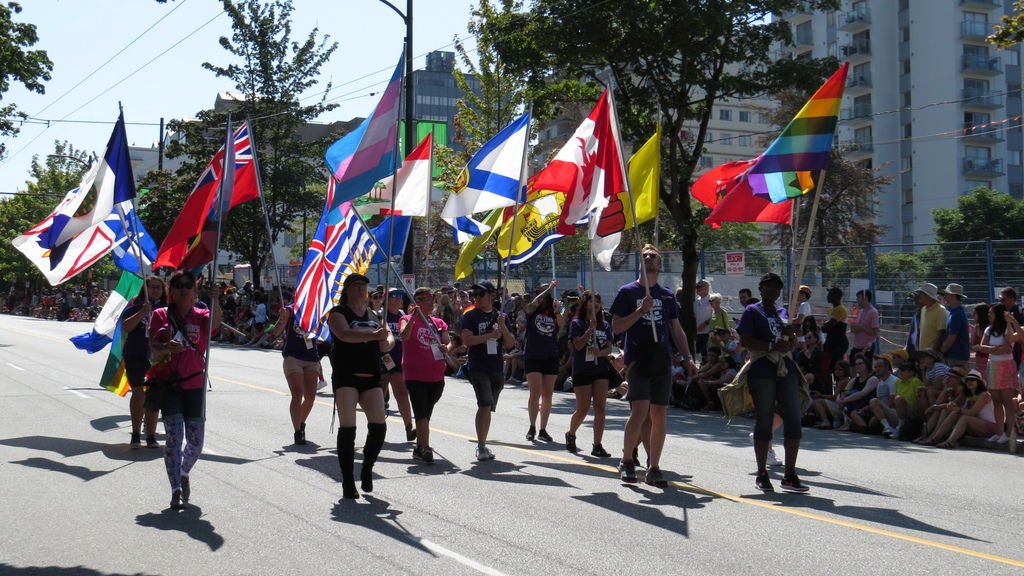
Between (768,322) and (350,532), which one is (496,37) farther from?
(350,532)

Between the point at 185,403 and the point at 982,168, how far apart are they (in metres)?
62.9

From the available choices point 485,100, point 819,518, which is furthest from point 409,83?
point 819,518

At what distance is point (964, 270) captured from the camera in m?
18.0

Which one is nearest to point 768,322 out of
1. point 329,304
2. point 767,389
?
point 767,389

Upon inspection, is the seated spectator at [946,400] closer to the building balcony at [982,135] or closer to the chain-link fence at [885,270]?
the chain-link fence at [885,270]

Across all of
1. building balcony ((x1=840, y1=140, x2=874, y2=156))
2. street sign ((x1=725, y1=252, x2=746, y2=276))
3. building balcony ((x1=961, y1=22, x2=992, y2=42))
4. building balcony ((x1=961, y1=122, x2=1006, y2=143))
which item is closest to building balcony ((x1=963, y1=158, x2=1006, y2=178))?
building balcony ((x1=961, y1=122, x2=1006, y2=143))

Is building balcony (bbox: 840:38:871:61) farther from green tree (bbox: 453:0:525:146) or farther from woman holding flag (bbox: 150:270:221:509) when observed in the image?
woman holding flag (bbox: 150:270:221:509)

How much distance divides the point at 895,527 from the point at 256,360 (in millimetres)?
20848

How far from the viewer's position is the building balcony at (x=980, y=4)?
63312 mm

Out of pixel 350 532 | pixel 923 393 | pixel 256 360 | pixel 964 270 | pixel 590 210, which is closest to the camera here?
pixel 350 532

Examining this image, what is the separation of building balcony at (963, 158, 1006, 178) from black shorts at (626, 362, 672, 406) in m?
59.4

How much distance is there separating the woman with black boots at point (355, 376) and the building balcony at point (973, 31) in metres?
62.9

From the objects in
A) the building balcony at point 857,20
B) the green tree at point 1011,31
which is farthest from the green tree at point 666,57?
the building balcony at point 857,20

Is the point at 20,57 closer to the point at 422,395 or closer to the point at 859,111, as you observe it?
the point at 422,395
